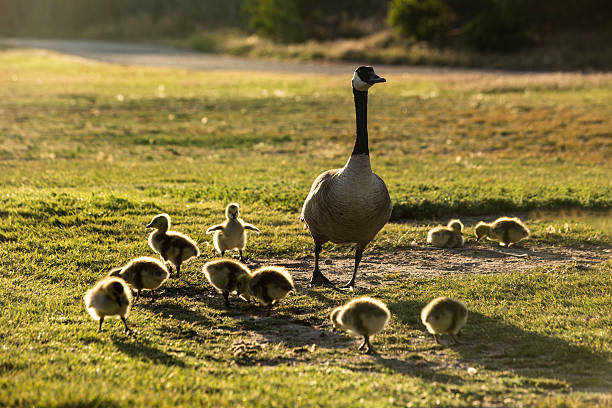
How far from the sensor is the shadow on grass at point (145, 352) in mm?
5969

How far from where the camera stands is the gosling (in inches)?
384

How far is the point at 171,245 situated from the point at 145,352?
2.31 m

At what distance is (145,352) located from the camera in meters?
6.17

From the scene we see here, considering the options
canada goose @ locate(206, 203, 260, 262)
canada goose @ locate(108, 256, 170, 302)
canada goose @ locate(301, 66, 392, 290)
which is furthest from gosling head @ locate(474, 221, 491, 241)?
canada goose @ locate(108, 256, 170, 302)

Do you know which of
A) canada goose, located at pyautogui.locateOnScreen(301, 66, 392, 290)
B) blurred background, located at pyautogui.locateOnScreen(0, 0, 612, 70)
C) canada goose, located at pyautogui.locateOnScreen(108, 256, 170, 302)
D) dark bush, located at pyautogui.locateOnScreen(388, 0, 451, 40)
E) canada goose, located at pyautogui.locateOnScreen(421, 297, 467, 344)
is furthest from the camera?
dark bush, located at pyautogui.locateOnScreen(388, 0, 451, 40)

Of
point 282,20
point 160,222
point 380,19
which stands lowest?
point 160,222

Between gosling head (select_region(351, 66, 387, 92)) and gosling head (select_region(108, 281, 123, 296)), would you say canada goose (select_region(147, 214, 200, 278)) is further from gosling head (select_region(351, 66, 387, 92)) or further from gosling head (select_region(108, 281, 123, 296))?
gosling head (select_region(351, 66, 387, 92))

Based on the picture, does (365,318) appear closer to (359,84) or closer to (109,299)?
(109,299)

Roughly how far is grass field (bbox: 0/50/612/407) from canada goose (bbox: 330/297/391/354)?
251mm

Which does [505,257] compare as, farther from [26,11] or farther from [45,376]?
[26,11]

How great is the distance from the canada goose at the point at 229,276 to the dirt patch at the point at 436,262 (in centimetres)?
111

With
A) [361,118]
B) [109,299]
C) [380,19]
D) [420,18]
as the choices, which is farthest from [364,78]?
[380,19]

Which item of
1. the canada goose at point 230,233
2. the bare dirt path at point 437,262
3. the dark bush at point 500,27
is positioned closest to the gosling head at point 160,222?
the canada goose at point 230,233

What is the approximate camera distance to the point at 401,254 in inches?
380
